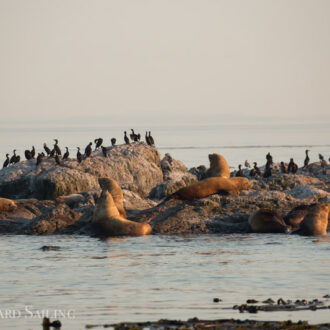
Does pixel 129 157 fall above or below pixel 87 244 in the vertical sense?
above

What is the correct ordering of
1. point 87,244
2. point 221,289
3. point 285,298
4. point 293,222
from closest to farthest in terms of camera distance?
1. point 285,298
2. point 221,289
3. point 87,244
4. point 293,222

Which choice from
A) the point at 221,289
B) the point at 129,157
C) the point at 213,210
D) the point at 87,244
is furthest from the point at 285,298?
the point at 129,157

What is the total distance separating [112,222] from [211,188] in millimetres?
3766

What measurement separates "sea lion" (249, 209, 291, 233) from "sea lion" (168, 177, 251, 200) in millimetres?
2217

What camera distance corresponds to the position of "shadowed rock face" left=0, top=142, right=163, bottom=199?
31.5m

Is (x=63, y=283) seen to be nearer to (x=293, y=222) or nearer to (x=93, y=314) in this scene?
→ (x=93, y=314)

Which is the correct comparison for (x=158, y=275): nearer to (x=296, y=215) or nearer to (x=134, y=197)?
(x=296, y=215)

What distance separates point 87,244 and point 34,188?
10.1 meters

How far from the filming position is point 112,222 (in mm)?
23672

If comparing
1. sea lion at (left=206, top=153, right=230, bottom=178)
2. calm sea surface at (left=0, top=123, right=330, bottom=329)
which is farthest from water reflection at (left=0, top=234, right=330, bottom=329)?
sea lion at (left=206, top=153, right=230, bottom=178)

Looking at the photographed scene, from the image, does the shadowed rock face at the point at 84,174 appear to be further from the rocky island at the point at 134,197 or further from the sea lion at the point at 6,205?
the sea lion at the point at 6,205

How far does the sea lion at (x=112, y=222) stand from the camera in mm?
23578

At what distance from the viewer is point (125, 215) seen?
81.6 feet

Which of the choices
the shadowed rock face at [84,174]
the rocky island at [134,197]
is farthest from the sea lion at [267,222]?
the shadowed rock face at [84,174]
